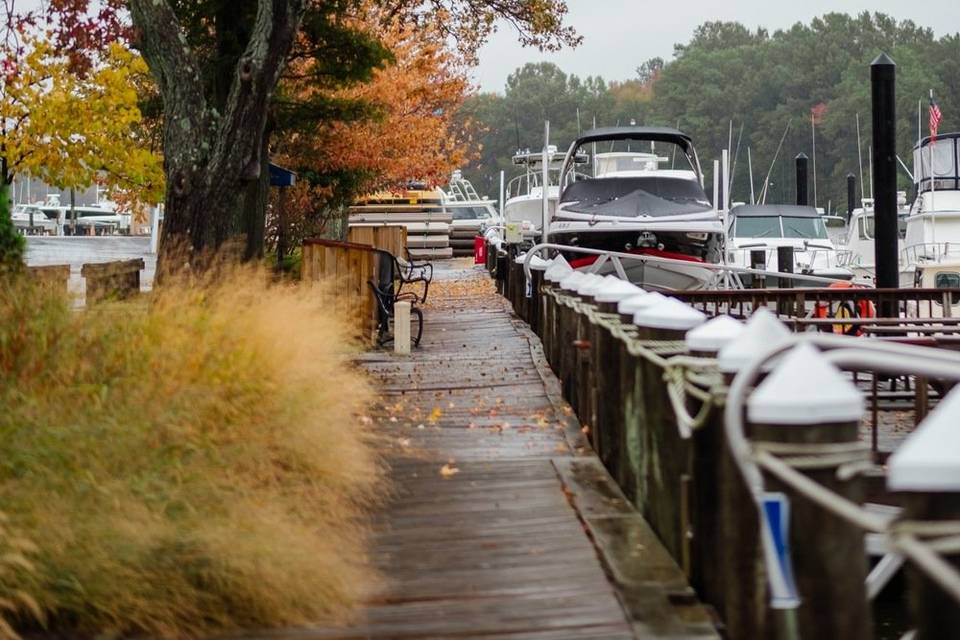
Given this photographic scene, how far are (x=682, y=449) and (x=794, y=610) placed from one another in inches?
84.9

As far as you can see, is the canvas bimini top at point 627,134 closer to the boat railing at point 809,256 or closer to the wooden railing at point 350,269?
the wooden railing at point 350,269

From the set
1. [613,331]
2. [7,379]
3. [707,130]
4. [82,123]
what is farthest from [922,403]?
[707,130]

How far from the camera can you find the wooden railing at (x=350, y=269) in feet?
56.8

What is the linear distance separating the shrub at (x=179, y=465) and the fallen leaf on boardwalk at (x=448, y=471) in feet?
1.39

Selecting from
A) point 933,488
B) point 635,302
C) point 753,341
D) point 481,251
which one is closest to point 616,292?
point 635,302

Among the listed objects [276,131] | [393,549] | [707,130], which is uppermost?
[707,130]

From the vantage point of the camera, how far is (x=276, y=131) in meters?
24.3

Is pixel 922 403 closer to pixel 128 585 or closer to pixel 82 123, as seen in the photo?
pixel 128 585

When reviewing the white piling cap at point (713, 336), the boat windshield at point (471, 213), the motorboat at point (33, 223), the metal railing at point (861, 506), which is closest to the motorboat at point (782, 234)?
the boat windshield at point (471, 213)

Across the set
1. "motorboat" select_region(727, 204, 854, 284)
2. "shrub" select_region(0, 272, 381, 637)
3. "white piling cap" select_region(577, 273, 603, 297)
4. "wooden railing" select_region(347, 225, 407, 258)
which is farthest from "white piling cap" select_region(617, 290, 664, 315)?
"wooden railing" select_region(347, 225, 407, 258)

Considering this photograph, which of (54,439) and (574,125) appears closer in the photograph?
(54,439)

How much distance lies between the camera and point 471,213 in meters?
61.0

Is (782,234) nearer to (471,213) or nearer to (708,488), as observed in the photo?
(471,213)

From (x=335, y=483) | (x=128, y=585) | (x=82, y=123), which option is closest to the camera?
(x=128, y=585)
